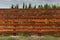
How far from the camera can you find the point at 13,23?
5.75m

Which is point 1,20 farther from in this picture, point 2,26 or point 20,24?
point 20,24

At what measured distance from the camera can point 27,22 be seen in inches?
226

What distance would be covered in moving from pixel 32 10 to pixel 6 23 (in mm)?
1032

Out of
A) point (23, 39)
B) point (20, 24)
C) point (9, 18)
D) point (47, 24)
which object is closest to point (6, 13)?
point (9, 18)

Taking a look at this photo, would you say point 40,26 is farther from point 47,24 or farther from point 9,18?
point 9,18

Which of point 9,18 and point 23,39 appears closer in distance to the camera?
point 23,39

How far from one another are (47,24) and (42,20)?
0.75 ft

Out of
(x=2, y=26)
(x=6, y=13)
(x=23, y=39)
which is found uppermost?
(x=6, y=13)

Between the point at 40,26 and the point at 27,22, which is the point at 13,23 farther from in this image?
the point at 40,26

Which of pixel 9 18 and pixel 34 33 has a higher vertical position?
pixel 9 18

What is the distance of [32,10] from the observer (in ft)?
19.1

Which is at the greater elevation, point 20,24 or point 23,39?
point 20,24

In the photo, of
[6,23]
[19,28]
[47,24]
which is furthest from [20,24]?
[47,24]

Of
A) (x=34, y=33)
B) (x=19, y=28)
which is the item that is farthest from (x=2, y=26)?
(x=34, y=33)
